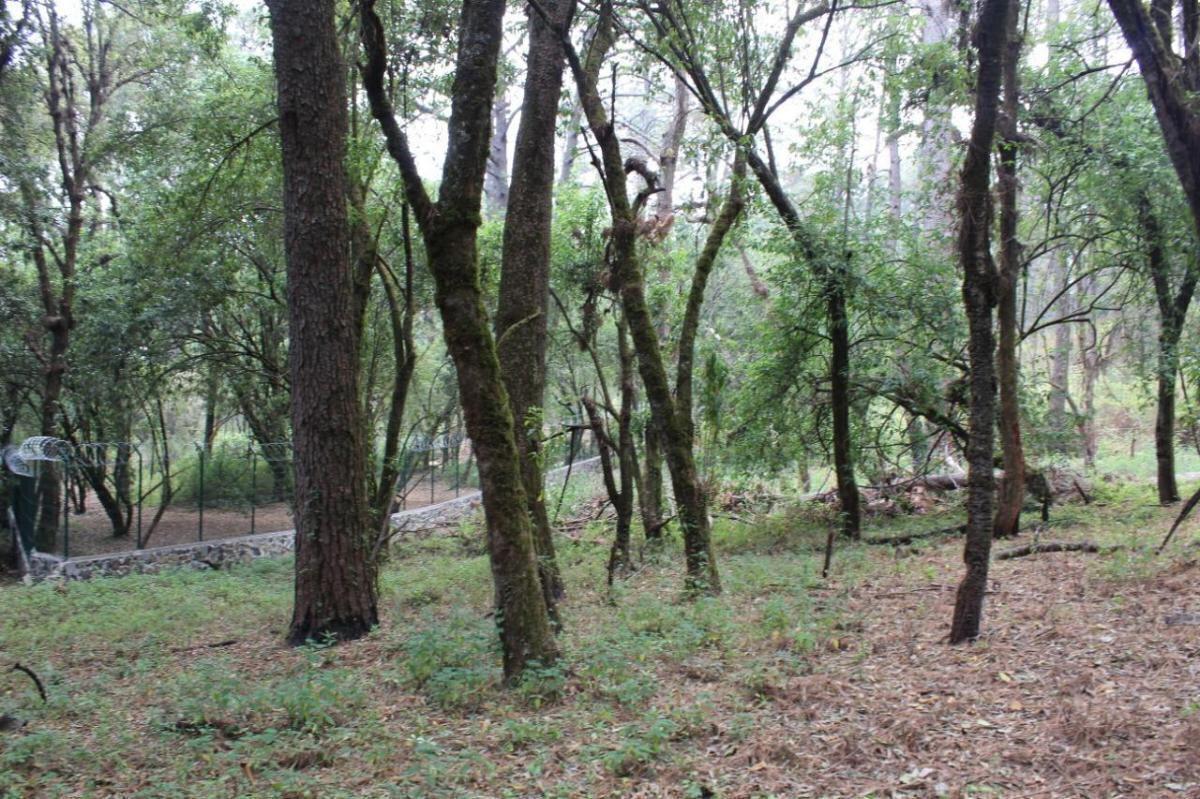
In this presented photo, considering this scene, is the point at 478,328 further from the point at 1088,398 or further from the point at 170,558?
the point at 1088,398

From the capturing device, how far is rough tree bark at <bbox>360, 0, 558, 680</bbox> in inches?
229

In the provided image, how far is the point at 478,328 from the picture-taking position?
5824 millimetres

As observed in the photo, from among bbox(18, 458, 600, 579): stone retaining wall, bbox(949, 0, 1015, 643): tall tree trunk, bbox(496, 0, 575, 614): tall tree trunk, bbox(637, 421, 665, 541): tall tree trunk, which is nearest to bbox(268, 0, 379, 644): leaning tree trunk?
bbox(496, 0, 575, 614): tall tree trunk

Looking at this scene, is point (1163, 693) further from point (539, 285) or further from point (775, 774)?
point (539, 285)

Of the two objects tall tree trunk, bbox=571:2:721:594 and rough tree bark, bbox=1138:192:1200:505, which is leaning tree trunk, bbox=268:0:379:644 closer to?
tall tree trunk, bbox=571:2:721:594

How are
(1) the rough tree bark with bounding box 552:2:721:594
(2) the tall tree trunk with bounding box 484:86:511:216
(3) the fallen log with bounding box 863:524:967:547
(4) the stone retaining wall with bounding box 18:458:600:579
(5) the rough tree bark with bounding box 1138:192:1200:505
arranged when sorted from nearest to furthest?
(1) the rough tree bark with bounding box 552:2:721:594
(5) the rough tree bark with bounding box 1138:192:1200:505
(3) the fallen log with bounding box 863:524:967:547
(4) the stone retaining wall with bounding box 18:458:600:579
(2) the tall tree trunk with bounding box 484:86:511:216

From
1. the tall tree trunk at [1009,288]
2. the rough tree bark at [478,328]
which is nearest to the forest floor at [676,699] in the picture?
the rough tree bark at [478,328]

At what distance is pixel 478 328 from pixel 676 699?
276cm

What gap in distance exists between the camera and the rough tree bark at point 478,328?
5.81 m

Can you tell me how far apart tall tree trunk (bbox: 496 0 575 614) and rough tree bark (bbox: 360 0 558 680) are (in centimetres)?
135

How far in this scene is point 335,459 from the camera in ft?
26.9

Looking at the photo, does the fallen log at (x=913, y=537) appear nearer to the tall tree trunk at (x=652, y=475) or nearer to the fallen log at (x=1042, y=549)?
the fallen log at (x=1042, y=549)

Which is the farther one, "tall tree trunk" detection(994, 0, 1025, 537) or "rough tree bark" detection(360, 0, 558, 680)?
"tall tree trunk" detection(994, 0, 1025, 537)

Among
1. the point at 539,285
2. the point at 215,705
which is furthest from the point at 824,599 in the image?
the point at 215,705
